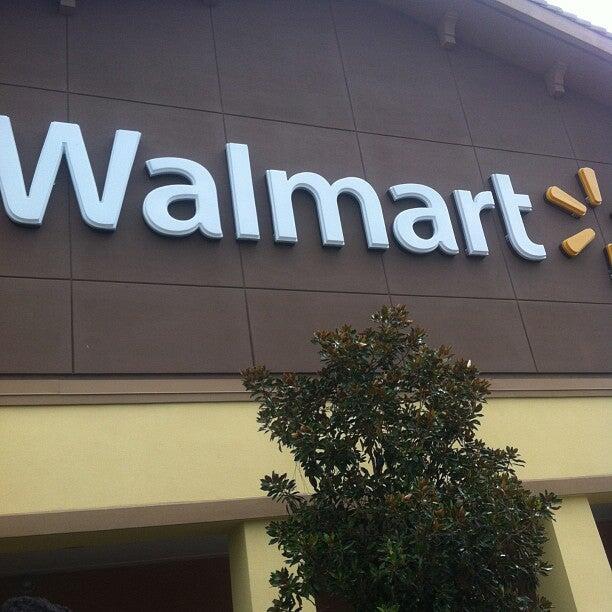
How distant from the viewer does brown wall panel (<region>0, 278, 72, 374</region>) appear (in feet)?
26.6

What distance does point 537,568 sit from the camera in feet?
18.2

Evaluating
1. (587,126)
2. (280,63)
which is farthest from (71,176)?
(587,126)

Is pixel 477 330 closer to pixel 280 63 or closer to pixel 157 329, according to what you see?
pixel 157 329

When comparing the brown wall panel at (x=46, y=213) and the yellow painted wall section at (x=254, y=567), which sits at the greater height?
the brown wall panel at (x=46, y=213)

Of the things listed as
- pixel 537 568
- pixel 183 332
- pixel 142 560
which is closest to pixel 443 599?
pixel 537 568

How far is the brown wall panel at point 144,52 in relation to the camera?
10.3m

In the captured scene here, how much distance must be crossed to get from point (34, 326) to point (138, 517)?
2420 mm

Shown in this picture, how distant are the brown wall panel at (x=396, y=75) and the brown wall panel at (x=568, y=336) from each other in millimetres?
3204

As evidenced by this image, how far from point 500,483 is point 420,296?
199 inches

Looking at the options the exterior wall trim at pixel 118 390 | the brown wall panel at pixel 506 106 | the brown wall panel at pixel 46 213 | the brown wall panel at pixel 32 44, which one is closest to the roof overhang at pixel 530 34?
the brown wall panel at pixel 506 106

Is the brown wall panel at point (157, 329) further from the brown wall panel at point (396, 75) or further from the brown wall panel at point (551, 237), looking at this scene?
the brown wall panel at point (551, 237)

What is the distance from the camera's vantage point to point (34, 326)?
8.32m

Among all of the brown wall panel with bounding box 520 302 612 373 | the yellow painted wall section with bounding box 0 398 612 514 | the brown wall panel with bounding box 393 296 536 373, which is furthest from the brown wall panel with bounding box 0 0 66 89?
the brown wall panel with bounding box 520 302 612 373

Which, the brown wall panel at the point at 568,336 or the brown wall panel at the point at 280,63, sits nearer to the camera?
the brown wall panel at the point at 568,336
